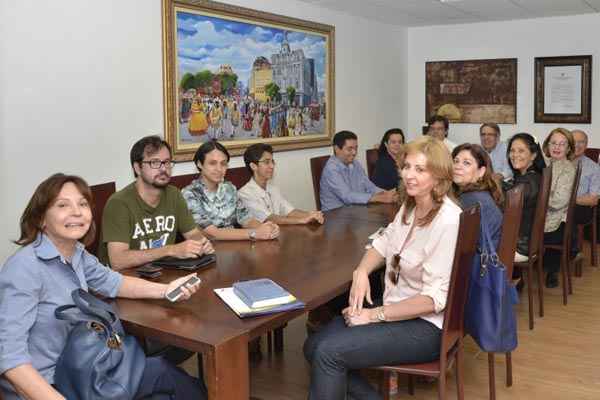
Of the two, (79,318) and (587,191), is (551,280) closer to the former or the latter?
(587,191)

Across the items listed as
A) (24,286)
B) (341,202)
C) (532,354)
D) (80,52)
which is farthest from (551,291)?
(24,286)

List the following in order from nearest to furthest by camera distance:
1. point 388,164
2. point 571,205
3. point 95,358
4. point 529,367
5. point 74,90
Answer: point 95,358 < point 529,367 < point 74,90 < point 571,205 < point 388,164

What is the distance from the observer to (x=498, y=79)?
22.4 ft

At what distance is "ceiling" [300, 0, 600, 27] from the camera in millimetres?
5680

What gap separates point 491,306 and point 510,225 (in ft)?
1.97

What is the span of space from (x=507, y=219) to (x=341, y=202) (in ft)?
5.98

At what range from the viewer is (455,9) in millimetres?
6098

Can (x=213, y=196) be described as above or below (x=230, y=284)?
above

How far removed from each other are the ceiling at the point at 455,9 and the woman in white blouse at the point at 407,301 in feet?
12.0

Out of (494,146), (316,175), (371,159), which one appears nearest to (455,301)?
(316,175)

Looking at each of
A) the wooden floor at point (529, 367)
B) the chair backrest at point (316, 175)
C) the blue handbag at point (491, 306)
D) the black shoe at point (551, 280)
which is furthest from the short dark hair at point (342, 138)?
the blue handbag at point (491, 306)

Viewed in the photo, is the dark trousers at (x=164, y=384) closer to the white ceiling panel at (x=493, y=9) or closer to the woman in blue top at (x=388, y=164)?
the woman in blue top at (x=388, y=164)

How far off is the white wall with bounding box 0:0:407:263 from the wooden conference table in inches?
49.3

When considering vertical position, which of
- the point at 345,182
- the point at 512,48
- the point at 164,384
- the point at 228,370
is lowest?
the point at 164,384
